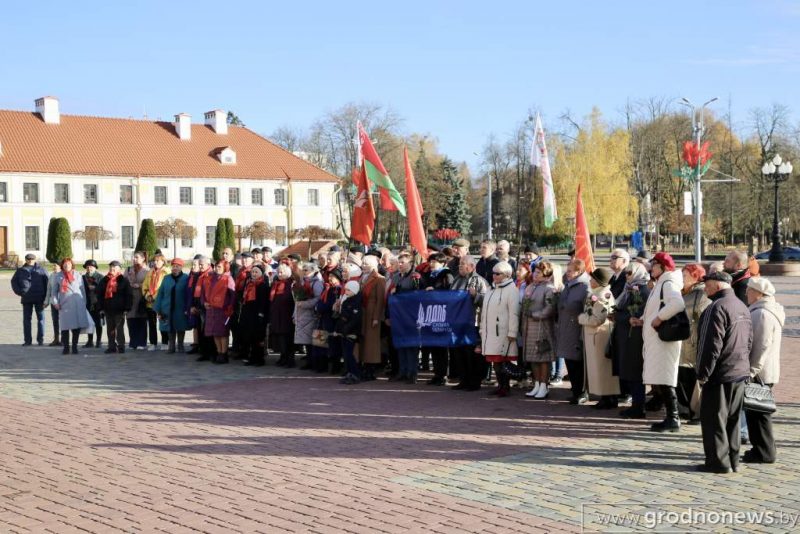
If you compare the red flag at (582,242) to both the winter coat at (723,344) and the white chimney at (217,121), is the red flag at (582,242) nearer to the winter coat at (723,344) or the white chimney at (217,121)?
the winter coat at (723,344)

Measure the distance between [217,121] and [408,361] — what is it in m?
64.4

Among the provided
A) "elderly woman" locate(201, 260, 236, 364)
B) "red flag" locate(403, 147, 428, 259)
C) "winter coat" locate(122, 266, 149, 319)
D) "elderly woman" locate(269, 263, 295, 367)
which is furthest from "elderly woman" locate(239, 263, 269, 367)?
"winter coat" locate(122, 266, 149, 319)

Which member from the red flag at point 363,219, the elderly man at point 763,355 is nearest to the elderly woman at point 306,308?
the red flag at point 363,219

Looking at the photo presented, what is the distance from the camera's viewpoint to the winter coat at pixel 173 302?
17.1m

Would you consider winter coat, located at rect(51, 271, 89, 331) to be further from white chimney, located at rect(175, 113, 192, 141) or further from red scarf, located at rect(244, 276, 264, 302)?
white chimney, located at rect(175, 113, 192, 141)

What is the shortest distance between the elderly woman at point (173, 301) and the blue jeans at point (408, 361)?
5333mm

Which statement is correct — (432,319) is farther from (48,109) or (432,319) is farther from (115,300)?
(48,109)

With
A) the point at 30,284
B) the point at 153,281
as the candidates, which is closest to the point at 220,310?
the point at 153,281

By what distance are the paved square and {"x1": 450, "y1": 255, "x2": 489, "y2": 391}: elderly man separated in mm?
334

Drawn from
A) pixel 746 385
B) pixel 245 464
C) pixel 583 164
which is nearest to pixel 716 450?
pixel 746 385

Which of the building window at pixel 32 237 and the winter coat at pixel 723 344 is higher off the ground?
the building window at pixel 32 237

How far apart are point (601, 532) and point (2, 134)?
66957 millimetres

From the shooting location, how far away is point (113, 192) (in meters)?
68.1

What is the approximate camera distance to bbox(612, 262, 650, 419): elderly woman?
34.1 feet
